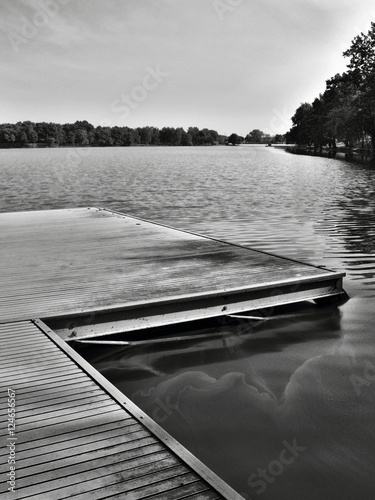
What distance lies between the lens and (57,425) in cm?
352

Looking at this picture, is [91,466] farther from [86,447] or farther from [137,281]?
[137,281]

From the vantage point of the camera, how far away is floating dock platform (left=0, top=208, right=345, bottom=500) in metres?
3.01

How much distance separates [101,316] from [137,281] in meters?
1.26

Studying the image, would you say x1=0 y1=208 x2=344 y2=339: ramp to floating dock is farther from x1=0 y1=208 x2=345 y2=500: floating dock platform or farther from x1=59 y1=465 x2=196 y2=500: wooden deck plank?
x1=59 y1=465 x2=196 y2=500: wooden deck plank

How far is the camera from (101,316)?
6.14 m

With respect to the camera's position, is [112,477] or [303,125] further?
[303,125]

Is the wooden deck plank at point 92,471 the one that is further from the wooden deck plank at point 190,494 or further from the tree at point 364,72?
the tree at point 364,72

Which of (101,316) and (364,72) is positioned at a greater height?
(364,72)

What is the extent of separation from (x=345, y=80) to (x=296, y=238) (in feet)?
182

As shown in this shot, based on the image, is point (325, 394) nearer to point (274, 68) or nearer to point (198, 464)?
point (198, 464)

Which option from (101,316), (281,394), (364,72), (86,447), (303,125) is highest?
(364,72)

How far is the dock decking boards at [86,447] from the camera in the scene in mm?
2883

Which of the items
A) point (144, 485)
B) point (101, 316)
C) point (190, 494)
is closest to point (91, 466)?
point (144, 485)

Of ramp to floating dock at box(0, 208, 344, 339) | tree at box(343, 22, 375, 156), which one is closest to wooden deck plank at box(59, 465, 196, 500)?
ramp to floating dock at box(0, 208, 344, 339)
